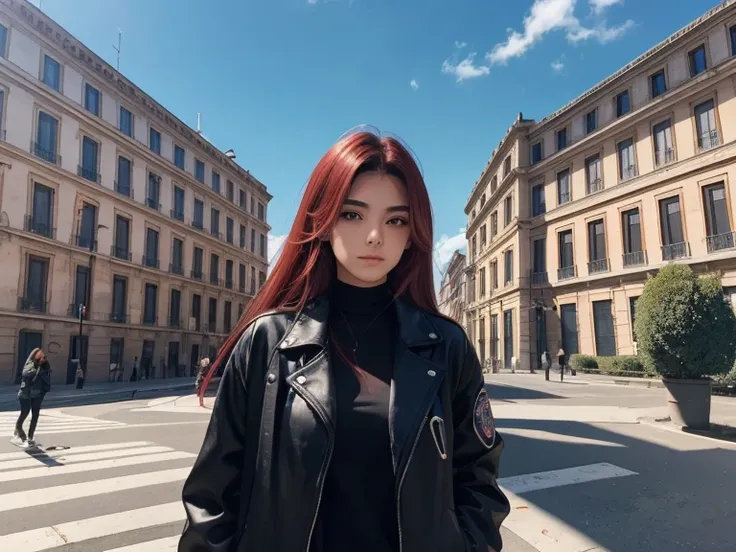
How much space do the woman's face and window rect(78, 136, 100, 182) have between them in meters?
30.5

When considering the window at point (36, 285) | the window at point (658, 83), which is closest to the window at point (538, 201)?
the window at point (658, 83)

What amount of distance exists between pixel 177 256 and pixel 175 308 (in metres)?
3.95

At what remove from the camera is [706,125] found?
2158 cm

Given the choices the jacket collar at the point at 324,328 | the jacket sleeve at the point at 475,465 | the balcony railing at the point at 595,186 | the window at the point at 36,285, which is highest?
the balcony railing at the point at 595,186

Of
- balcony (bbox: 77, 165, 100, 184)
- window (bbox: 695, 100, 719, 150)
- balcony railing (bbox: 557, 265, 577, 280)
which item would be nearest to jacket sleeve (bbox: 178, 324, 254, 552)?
window (bbox: 695, 100, 719, 150)

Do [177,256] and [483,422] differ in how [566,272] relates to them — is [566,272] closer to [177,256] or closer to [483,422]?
[177,256]

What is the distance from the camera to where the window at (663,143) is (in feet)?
76.0

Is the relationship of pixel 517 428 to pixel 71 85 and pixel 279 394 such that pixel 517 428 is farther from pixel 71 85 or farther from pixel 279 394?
pixel 71 85

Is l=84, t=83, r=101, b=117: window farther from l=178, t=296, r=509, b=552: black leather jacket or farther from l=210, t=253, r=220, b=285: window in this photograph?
l=178, t=296, r=509, b=552: black leather jacket

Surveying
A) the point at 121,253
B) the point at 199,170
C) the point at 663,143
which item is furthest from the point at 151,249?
the point at 663,143

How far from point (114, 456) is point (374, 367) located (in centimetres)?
714

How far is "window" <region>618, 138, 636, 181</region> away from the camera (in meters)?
25.2

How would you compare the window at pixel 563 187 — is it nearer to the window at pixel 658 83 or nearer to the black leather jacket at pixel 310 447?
A: the window at pixel 658 83

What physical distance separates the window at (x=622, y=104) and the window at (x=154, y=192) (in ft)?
98.3
